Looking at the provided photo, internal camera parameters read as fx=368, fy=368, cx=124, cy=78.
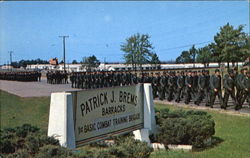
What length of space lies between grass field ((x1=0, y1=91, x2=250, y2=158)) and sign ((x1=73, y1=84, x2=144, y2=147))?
97cm

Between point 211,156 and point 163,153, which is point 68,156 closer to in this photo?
point 163,153

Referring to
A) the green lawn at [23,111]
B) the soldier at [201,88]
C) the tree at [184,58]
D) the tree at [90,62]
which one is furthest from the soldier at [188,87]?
the tree at [184,58]

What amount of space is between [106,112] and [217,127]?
4879 mm

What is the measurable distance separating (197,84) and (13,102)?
523 inches

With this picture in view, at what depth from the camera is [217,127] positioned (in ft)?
34.9

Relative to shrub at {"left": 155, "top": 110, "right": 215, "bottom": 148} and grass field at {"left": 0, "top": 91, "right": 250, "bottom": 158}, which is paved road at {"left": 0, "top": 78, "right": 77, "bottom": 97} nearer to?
grass field at {"left": 0, "top": 91, "right": 250, "bottom": 158}

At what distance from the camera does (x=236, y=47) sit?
56.0 metres

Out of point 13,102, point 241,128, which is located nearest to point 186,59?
point 13,102

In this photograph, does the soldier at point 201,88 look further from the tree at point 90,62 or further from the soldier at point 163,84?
the tree at point 90,62

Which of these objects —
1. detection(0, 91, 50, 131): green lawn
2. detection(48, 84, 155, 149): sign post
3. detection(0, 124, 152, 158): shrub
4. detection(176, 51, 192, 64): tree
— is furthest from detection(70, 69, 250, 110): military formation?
detection(176, 51, 192, 64): tree

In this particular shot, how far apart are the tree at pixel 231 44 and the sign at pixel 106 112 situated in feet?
150

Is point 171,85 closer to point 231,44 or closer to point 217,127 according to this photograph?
point 217,127

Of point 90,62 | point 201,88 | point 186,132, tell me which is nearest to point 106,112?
point 186,132

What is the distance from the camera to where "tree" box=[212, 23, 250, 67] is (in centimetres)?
5481
